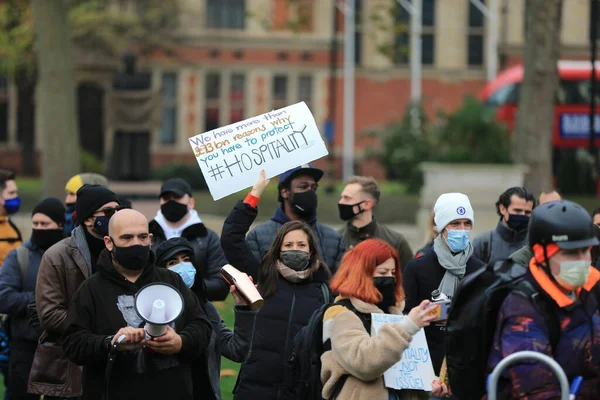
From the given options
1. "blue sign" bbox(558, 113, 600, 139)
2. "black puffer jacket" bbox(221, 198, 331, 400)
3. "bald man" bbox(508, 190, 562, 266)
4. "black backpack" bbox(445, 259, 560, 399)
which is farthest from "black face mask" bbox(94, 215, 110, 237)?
→ "blue sign" bbox(558, 113, 600, 139)

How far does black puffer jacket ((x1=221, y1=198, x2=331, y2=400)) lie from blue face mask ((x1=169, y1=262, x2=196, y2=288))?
43cm

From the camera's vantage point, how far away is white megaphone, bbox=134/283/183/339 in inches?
219

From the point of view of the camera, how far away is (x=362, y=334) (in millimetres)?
5441

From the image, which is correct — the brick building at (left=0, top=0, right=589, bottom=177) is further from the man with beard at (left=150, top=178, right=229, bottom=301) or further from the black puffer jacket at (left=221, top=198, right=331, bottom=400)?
the black puffer jacket at (left=221, top=198, right=331, bottom=400)

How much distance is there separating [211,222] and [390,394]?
14.1 metres

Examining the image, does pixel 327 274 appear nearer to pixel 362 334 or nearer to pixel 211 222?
pixel 362 334

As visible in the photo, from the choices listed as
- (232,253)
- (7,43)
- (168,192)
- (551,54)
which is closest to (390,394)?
(232,253)

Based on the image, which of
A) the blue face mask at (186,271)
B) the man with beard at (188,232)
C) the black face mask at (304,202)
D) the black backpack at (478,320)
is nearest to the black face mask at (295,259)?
the blue face mask at (186,271)

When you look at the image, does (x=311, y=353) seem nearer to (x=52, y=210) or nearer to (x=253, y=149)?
(x=253, y=149)

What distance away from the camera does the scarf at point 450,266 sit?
21.7 ft

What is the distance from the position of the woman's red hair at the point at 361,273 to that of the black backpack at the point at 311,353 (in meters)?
0.10

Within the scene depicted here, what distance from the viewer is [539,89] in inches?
816

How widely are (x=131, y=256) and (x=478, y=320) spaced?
1.89m

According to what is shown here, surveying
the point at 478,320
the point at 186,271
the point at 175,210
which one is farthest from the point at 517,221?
the point at 478,320
